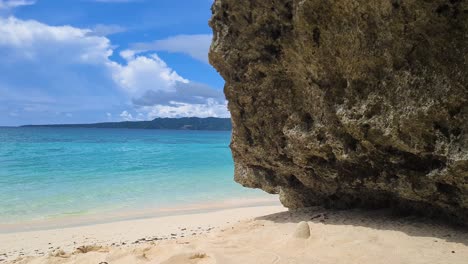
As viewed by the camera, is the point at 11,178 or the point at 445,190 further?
the point at 11,178

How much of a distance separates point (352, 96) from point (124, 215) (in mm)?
9356

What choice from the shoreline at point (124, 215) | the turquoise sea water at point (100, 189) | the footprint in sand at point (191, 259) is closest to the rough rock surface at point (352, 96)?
the footprint in sand at point (191, 259)

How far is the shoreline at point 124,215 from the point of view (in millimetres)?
10680

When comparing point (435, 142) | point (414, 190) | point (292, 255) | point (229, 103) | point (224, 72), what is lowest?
point (292, 255)

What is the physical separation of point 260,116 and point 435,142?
269cm

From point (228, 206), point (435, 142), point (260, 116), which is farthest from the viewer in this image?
point (228, 206)

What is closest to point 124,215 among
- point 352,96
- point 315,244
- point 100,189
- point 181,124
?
point 100,189

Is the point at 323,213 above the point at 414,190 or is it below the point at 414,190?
below

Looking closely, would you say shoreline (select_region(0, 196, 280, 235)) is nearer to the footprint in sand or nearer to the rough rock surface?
the rough rock surface

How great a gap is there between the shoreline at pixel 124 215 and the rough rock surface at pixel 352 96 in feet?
21.1

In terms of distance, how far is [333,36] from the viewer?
5.02 metres

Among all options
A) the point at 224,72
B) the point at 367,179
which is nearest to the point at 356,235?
the point at 367,179

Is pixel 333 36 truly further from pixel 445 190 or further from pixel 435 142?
pixel 445 190

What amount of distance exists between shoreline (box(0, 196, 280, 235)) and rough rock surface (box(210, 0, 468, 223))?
643 centimetres
